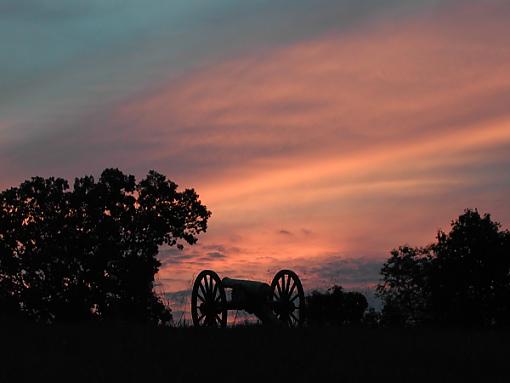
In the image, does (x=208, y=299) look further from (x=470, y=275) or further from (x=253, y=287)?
(x=470, y=275)

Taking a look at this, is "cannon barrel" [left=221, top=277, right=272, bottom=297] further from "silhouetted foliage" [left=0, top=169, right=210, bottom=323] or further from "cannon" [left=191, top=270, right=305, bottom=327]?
"silhouetted foliage" [left=0, top=169, right=210, bottom=323]

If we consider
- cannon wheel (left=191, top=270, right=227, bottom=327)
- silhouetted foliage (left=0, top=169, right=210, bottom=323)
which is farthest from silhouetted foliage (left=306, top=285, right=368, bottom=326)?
cannon wheel (left=191, top=270, right=227, bottom=327)

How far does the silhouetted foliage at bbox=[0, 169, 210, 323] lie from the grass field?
82.2 feet

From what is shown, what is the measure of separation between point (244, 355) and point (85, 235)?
28.9 meters

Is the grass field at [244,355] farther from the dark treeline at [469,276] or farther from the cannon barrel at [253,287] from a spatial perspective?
the dark treeline at [469,276]

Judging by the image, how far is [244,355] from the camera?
10.2 m

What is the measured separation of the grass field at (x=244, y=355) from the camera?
917 centimetres

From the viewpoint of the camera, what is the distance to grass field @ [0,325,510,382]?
917 cm

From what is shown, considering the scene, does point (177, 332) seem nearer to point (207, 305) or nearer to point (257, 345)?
Answer: point (257, 345)

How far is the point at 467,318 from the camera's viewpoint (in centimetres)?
3950

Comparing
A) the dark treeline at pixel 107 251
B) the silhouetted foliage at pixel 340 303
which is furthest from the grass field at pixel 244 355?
the silhouetted foliage at pixel 340 303

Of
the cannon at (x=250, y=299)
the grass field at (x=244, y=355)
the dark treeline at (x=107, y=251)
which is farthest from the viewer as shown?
the dark treeline at (x=107, y=251)

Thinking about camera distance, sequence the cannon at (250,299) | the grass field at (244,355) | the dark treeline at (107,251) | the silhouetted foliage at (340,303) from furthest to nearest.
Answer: the silhouetted foliage at (340,303) → the dark treeline at (107,251) → the cannon at (250,299) → the grass field at (244,355)

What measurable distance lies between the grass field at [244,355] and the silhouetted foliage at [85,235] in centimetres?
2505
